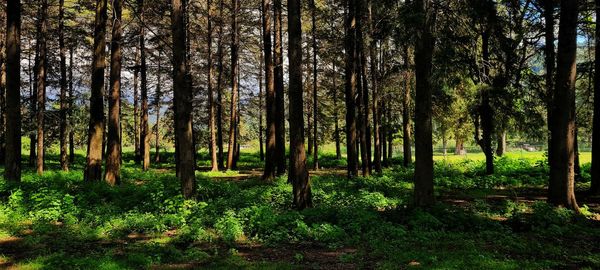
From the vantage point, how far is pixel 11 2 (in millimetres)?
12008

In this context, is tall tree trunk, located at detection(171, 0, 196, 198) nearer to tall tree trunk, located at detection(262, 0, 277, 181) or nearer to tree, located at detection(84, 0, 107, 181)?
tree, located at detection(84, 0, 107, 181)

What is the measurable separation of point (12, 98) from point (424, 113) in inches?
478

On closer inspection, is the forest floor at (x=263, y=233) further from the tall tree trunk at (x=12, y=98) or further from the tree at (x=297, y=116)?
the tall tree trunk at (x=12, y=98)

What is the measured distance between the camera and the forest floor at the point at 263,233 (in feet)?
21.3

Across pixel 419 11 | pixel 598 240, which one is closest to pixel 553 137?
pixel 598 240

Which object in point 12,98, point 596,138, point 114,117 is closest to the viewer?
point 12,98

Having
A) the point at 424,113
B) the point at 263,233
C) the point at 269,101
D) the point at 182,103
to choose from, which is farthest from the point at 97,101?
the point at 424,113

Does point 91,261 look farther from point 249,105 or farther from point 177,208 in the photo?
point 249,105

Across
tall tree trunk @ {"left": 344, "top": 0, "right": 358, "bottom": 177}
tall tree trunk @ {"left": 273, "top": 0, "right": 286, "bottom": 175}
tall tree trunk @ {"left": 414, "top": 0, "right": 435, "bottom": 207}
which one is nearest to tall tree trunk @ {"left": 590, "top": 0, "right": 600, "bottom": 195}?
tall tree trunk @ {"left": 414, "top": 0, "right": 435, "bottom": 207}

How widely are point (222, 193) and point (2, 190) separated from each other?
5.78 m

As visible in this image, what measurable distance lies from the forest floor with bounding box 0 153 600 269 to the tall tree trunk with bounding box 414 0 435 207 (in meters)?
0.74

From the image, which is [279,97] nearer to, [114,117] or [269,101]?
[269,101]

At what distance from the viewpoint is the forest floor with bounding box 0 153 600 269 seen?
21.3 feet

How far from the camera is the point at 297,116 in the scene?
1049 centimetres
